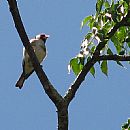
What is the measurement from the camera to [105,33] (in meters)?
3.46

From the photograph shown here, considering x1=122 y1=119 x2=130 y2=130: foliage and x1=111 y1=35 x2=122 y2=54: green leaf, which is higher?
x1=111 y1=35 x2=122 y2=54: green leaf

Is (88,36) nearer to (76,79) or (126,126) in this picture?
(76,79)

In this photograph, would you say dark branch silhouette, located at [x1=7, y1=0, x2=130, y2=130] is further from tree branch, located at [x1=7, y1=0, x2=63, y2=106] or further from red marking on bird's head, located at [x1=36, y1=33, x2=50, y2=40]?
red marking on bird's head, located at [x1=36, y1=33, x2=50, y2=40]

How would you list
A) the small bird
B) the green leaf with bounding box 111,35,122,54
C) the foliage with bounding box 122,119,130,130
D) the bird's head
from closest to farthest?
the foliage with bounding box 122,119,130,130
the green leaf with bounding box 111,35,122,54
the small bird
the bird's head

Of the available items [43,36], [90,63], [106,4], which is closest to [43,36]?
[43,36]

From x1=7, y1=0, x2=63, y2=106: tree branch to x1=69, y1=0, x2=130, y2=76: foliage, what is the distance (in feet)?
0.78

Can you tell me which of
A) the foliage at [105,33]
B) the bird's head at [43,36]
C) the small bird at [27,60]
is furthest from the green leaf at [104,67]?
the bird's head at [43,36]

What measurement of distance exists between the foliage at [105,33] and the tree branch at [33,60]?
24 cm

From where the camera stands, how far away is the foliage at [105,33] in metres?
3.45

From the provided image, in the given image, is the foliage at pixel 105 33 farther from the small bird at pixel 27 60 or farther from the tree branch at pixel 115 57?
the small bird at pixel 27 60

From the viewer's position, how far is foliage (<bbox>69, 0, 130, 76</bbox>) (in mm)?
3447

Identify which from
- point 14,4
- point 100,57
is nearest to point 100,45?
point 100,57

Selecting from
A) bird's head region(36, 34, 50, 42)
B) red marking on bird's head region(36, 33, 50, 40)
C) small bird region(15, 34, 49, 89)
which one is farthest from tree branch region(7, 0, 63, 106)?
red marking on bird's head region(36, 33, 50, 40)

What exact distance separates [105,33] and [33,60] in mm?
643
